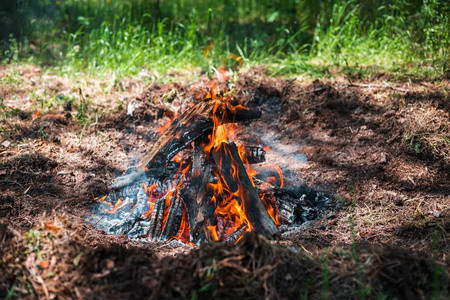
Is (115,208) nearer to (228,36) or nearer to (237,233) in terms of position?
(237,233)

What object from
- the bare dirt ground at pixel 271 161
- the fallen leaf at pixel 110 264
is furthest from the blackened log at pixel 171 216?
the fallen leaf at pixel 110 264

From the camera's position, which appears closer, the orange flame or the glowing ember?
the glowing ember

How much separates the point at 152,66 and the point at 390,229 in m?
3.78

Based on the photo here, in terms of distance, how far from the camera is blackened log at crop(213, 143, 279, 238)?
316 cm

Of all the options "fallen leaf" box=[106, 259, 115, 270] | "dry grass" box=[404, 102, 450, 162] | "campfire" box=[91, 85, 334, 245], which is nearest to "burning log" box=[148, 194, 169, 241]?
"campfire" box=[91, 85, 334, 245]

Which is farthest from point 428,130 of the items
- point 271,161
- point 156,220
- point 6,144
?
point 6,144

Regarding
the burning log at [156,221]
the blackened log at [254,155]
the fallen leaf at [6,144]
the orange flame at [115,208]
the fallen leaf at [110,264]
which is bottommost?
the orange flame at [115,208]

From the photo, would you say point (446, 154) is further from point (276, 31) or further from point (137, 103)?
point (276, 31)

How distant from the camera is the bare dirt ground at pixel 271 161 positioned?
95.0 inches

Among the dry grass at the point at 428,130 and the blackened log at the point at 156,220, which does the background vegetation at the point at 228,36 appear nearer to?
the dry grass at the point at 428,130

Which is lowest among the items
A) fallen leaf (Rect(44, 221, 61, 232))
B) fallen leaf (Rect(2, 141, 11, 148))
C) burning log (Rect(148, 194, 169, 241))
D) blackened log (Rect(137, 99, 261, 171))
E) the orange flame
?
the orange flame

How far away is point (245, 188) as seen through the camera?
11.1 ft

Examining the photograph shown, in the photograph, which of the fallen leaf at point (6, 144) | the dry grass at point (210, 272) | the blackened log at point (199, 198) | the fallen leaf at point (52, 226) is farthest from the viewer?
the fallen leaf at point (6, 144)

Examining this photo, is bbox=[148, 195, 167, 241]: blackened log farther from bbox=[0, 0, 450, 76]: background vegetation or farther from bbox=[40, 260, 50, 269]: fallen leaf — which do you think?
bbox=[0, 0, 450, 76]: background vegetation
